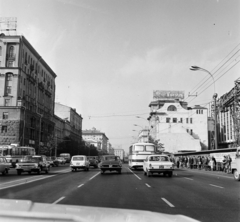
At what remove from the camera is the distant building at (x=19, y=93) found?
2318 inches

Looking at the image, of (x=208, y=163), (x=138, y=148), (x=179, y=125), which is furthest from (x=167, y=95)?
(x=138, y=148)

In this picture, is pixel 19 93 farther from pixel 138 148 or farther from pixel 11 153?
pixel 138 148

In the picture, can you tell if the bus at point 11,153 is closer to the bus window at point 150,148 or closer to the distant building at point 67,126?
the bus window at point 150,148

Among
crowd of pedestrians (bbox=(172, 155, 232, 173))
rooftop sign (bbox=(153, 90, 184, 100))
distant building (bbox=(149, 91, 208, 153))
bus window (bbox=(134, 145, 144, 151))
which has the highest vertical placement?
rooftop sign (bbox=(153, 90, 184, 100))

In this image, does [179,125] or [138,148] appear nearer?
[138,148]

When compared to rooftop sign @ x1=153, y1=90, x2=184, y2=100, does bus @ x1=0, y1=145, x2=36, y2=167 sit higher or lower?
lower

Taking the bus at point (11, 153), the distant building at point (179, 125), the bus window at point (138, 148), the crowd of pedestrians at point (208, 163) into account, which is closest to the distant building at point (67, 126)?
the distant building at point (179, 125)

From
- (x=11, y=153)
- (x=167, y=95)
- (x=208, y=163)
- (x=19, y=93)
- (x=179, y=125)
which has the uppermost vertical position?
(x=167, y=95)

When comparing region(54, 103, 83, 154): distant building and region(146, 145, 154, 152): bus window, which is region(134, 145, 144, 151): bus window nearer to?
region(146, 145, 154, 152): bus window

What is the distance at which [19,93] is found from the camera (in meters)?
62.0

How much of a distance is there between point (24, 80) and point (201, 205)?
61056 mm

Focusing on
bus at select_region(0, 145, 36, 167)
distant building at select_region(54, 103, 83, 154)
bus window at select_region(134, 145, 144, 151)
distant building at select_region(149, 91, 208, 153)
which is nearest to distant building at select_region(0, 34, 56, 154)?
bus at select_region(0, 145, 36, 167)

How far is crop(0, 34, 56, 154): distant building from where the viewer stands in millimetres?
58875

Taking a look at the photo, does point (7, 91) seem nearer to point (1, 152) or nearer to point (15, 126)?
point (15, 126)
